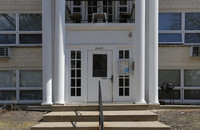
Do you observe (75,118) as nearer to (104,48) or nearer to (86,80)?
(86,80)

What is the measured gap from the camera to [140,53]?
323 inches

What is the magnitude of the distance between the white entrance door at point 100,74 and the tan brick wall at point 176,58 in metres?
2.52

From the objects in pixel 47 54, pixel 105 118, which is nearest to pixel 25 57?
pixel 47 54

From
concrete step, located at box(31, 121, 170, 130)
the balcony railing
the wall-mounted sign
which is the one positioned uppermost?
the balcony railing

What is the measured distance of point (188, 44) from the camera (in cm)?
968

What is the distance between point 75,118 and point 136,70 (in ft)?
9.74

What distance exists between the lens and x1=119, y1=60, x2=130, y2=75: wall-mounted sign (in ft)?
28.1

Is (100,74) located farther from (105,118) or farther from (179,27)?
(179,27)

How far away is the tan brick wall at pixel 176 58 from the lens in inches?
379

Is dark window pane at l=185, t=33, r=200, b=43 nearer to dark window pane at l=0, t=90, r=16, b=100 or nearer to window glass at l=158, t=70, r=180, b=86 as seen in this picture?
window glass at l=158, t=70, r=180, b=86

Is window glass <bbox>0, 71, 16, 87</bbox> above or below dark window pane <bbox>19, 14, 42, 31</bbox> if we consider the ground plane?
below

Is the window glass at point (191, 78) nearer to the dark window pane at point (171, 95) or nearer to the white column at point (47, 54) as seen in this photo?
the dark window pane at point (171, 95)

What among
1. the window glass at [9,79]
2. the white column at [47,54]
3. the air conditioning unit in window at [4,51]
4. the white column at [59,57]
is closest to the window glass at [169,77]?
the white column at [59,57]

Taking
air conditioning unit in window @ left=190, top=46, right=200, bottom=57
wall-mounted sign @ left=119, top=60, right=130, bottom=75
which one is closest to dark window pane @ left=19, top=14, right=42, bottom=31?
wall-mounted sign @ left=119, top=60, right=130, bottom=75
